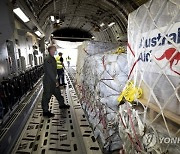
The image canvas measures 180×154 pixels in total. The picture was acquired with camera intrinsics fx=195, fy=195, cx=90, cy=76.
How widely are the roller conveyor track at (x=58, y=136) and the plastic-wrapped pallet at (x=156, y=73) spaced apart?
102 cm

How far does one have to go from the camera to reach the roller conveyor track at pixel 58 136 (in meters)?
2.90

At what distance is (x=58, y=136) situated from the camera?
11.1 feet

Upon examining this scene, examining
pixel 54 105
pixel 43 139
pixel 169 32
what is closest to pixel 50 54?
pixel 54 105

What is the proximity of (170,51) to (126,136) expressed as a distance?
4.17 feet

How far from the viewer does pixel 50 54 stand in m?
4.53

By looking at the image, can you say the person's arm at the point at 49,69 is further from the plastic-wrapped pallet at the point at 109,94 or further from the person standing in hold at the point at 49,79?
the plastic-wrapped pallet at the point at 109,94

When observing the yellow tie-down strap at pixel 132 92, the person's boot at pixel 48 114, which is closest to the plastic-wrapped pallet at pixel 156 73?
the yellow tie-down strap at pixel 132 92

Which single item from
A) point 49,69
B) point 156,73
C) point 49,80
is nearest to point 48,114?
point 49,80

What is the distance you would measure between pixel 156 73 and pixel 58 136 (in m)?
2.26

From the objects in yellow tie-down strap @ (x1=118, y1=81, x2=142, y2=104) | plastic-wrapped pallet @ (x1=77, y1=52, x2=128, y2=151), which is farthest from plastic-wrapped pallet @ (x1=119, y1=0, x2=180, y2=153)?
plastic-wrapped pallet @ (x1=77, y1=52, x2=128, y2=151)

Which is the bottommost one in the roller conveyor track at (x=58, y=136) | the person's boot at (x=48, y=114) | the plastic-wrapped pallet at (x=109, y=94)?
the roller conveyor track at (x=58, y=136)

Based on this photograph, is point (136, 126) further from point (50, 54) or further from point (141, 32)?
point (50, 54)

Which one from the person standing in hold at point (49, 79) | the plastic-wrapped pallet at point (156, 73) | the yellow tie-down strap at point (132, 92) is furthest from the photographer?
the person standing in hold at point (49, 79)

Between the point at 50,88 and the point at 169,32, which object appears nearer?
the point at 169,32
